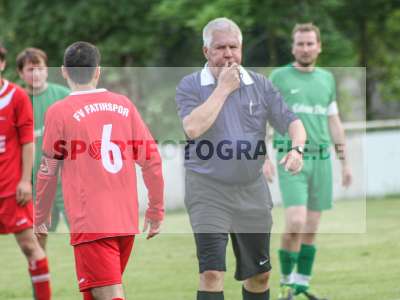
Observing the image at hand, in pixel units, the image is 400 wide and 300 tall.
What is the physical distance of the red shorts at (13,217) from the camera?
26.4 ft

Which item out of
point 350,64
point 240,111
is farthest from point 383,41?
point 240,111

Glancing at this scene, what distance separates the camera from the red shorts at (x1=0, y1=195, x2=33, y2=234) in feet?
26.4

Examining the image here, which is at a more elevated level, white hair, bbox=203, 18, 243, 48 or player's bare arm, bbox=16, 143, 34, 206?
white hair, bbox=203, 18, 243, 48

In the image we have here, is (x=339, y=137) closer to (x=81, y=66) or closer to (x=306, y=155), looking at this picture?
(x=306, y=155)

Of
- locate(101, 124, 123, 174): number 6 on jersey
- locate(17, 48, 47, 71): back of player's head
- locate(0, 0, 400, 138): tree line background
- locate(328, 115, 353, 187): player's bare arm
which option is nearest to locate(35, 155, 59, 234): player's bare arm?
locate(101, 124, 123, 174): number 6 on jersey

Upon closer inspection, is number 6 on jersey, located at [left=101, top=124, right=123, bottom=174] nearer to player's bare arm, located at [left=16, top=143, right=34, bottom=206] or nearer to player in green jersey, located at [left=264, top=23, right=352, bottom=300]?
player's bare arm, located at [left=16, top=143, right=34, bottom=206]

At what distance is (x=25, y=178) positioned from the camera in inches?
316

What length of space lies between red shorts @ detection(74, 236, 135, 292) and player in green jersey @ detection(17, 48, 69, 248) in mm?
2941

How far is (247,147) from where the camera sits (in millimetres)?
6848

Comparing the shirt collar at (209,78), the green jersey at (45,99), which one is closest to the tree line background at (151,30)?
the green jersey at (45,99)

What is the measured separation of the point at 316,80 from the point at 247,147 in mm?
2920

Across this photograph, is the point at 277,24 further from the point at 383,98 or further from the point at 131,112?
the point at 131,112

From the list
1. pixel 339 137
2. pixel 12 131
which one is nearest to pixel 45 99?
pixel 12 131

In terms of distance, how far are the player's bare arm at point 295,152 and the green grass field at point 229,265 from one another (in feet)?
8.04
